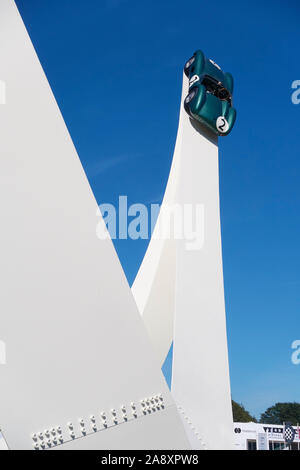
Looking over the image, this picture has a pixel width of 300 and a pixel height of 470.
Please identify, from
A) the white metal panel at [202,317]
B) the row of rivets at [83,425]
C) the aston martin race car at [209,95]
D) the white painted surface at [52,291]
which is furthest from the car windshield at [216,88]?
the row of rivets at [83,425]

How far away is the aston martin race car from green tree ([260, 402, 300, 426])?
78.3 meters

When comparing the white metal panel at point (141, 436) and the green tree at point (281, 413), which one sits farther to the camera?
the green tree at point (281, 413)

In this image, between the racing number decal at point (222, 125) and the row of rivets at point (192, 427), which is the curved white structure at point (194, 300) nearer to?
the row of rivets at point (192, 427)

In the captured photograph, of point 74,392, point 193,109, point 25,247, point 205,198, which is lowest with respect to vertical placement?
point 74,392

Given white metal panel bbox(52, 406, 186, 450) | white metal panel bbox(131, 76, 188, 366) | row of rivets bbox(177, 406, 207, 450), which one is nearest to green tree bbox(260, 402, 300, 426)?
white metal panel bbox(131, 76, 188, 366)

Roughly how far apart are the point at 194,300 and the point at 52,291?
13.7ft

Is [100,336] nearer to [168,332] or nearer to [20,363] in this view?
[20,363]

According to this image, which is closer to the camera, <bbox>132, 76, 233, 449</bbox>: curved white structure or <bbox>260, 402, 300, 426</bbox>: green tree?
<bbox>132, 76, 233, 449</bbox>: curved white structure

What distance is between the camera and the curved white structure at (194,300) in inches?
285

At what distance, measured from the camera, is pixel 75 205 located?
4.44 metres

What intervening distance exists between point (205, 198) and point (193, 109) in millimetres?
1940

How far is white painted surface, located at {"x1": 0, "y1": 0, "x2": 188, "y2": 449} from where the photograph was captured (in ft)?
12.8

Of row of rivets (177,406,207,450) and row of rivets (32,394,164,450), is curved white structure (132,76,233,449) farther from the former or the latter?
row of rivets (32,394,164,450)
